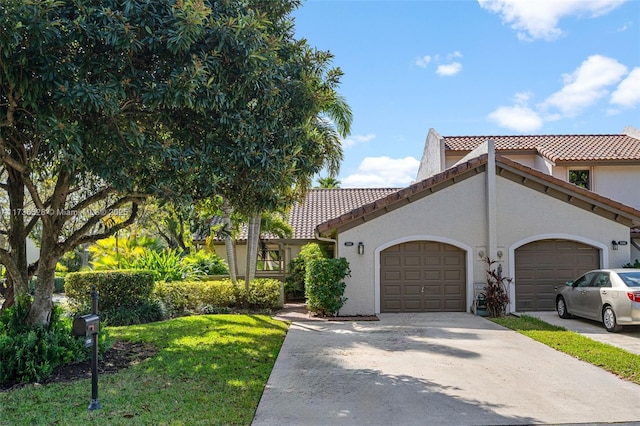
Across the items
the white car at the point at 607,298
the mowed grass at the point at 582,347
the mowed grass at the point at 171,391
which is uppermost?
the white car at the point at 607,298

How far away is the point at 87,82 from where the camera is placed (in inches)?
271

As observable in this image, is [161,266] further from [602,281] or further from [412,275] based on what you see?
[602,281]

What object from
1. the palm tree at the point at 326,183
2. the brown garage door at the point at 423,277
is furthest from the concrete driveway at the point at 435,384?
the palm tree at the point at 326,183

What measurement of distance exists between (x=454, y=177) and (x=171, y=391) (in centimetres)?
1120

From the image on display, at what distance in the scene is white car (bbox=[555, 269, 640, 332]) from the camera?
11.2 m

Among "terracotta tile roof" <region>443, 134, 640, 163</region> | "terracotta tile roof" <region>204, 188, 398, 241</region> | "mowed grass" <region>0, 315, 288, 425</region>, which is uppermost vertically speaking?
"terracotta tile roof" <region>443, 134, 640, 163</region>

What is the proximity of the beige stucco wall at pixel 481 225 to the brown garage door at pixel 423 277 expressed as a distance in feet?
1.02

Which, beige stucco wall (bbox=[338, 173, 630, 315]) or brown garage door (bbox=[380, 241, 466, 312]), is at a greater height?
beige stucco wall (bbox=[338, 173, 630, 315])

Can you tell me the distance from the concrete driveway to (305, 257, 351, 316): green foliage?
282 cm

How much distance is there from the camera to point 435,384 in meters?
7.52

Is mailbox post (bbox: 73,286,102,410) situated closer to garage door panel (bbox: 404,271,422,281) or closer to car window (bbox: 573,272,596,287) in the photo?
garage door panel (bbox: 404,271,422,281)

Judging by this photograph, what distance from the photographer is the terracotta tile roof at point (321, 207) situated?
77.5ft

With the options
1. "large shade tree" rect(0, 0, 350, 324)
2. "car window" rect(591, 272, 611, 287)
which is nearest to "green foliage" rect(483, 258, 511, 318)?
"car window" rect(591, 272, 611, 287)

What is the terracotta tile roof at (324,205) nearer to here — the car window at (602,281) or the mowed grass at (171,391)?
the car window at (602,281)
